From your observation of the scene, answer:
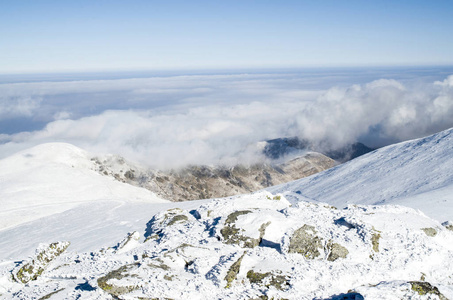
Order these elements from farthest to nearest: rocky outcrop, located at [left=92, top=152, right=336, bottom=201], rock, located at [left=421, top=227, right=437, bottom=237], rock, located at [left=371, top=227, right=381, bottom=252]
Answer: rocky outcrop, located at [left=92, top=152, right=336, bottom=201] → rock, located at [left=421, top=227, right=437, bottom=237] → rock, located at [left=371, top=227, right=381, bottom=252]

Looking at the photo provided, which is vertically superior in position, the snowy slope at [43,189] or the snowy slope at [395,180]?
the snowy slope at [395,180]

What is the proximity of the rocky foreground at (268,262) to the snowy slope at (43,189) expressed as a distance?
92.0 feet

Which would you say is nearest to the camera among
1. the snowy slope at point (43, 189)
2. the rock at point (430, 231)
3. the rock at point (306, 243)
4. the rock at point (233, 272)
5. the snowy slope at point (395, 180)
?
the rock at point (233, 272)

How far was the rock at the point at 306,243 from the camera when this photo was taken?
10.4 m

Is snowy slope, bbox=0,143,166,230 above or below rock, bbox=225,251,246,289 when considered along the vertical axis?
below

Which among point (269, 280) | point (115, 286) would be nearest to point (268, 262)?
point (269, 280)

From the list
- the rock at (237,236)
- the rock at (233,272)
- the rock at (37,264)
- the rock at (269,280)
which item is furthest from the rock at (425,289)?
the rock at (37,264)

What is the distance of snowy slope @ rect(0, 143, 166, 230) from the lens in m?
42.5

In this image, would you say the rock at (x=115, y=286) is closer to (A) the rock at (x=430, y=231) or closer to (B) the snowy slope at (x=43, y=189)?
(A) the rock at (x=430, y=231)

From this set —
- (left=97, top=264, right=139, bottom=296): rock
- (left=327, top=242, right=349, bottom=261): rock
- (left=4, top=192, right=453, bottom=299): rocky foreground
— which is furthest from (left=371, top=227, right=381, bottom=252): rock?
(left=97, top=264, right=139, bottom=296): rock

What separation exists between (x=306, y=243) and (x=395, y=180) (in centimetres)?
2122

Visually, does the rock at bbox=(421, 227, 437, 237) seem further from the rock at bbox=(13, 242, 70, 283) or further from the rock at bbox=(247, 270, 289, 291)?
the rock at bbox=(13, 242, 70, 283)

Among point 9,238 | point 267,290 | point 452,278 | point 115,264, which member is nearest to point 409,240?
point 452,278

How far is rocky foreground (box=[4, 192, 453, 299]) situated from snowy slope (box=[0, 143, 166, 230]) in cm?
2804
